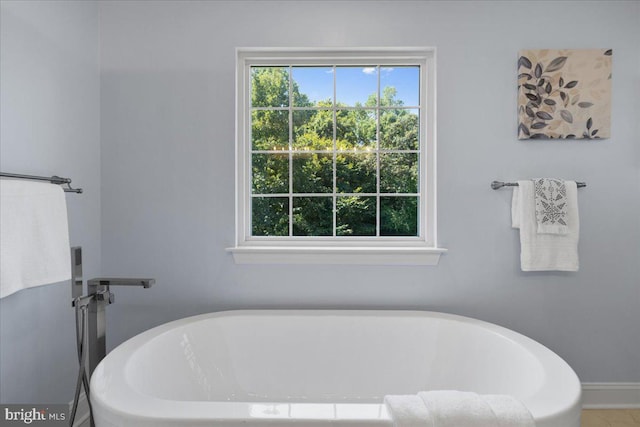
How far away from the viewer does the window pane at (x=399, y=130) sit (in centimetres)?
220

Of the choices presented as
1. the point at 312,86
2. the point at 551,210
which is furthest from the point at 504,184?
the point at 312,86

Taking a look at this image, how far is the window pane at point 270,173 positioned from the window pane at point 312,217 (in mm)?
126

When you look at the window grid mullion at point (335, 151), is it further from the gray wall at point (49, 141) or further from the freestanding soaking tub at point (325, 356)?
the gray wall at point (49, 141)

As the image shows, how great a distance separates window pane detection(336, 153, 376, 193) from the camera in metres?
2.20

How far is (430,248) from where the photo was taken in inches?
81.2

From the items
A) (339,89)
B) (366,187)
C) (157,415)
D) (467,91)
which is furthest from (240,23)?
(157,415)

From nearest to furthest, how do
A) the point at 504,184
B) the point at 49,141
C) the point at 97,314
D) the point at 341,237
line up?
the point at 97,314, the point at 49,141, the point at 504,184, the point at 341,237

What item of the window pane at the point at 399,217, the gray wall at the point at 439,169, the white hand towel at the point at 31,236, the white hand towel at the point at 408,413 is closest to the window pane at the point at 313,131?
the gray wall at the point at 439,169

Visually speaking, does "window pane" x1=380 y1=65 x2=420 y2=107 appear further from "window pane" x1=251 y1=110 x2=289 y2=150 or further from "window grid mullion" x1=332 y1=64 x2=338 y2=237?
"window pane" x1=251 y1=110 x2=289 y2=150

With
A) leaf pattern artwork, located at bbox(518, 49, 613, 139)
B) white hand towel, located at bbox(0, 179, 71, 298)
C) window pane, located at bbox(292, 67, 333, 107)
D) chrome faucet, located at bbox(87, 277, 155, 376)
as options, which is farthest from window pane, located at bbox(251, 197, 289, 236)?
leaf pattern artwork, located at bbox(518, 49, 613, 139)

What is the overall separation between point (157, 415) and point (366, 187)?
1.56 m

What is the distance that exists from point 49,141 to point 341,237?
59.2 inches

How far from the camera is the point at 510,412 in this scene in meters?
0.98

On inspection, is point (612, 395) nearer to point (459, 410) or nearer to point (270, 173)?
point (459, 410)
